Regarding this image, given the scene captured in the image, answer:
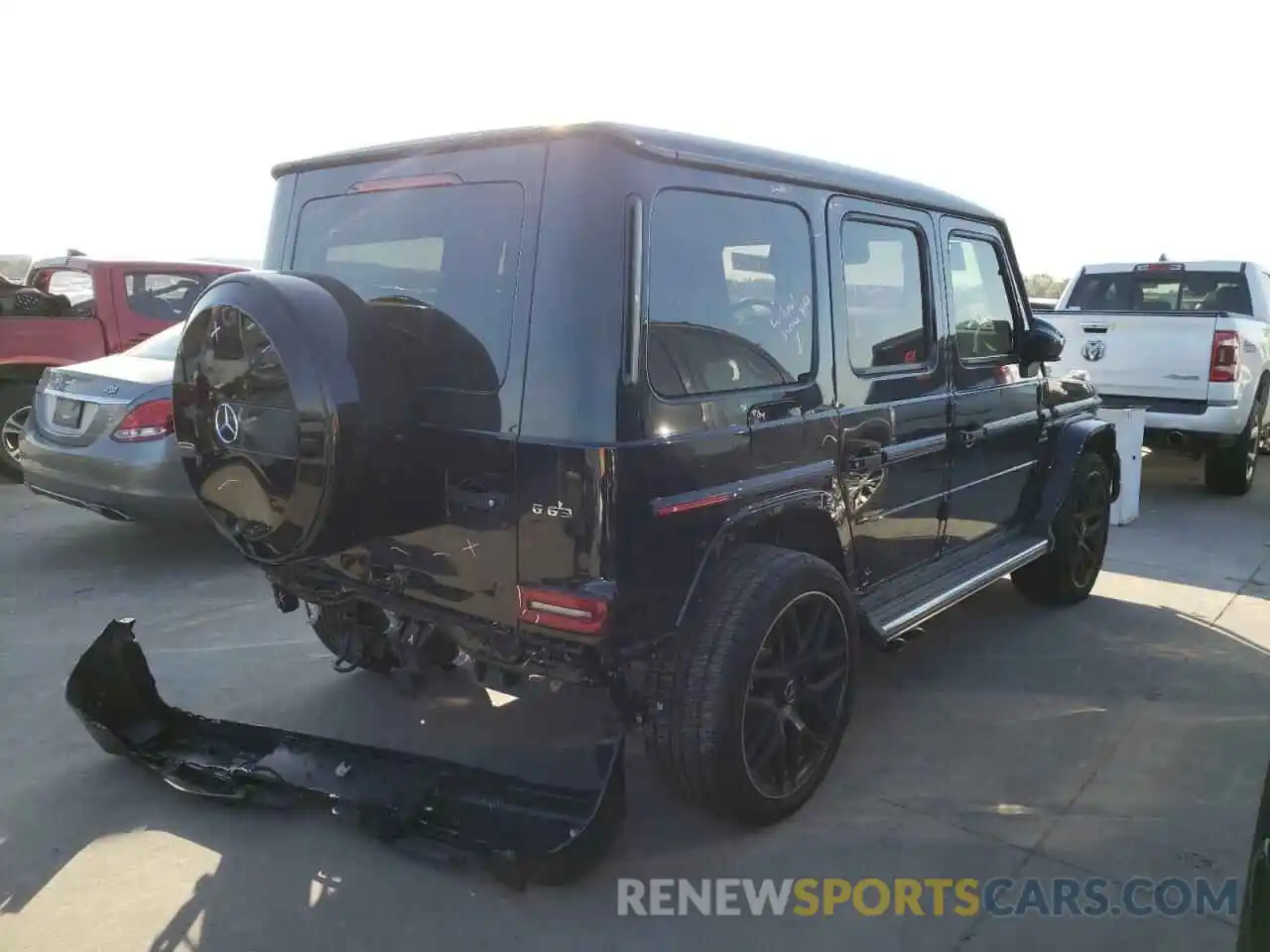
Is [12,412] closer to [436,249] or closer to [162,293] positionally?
[162,293]

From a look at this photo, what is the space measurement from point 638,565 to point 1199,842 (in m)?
1.99

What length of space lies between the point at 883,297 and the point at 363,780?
8.02ft

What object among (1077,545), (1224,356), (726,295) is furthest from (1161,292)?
(726,295)

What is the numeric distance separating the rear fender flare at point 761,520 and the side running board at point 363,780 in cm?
49

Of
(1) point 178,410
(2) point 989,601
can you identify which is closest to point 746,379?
(1) point 178,410

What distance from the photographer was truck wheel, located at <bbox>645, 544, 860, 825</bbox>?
2.78m

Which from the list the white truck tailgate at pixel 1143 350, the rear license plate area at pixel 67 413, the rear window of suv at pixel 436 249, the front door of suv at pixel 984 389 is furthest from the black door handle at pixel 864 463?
the white truck tailgate at pixel 1143 350

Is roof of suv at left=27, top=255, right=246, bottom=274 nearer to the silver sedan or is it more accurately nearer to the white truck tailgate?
the silver sedan

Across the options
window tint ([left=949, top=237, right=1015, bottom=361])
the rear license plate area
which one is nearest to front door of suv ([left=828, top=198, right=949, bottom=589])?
window tint ([left=949, top=237, right=1015, bottom=361])

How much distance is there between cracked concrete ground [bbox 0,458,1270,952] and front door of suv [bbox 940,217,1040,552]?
Result: 73 cm

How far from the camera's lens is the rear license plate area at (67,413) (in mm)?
5648

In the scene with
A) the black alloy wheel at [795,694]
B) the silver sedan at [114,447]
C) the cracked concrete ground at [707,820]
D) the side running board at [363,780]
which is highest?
the silver sedan at [114,447]

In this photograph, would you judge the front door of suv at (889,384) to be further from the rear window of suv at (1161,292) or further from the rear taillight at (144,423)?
the rear window of suv at (1161,292)

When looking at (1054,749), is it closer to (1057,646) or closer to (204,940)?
(1057,646)
